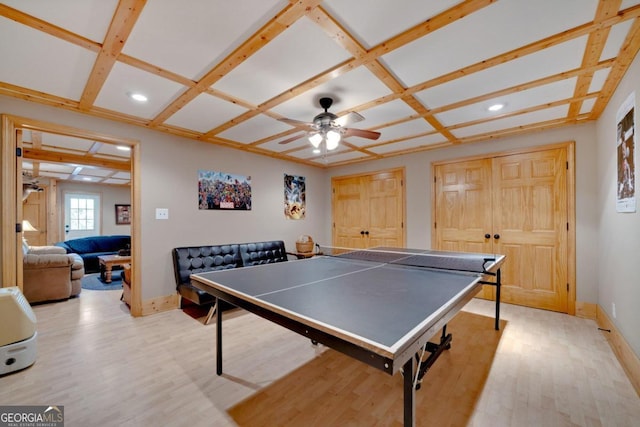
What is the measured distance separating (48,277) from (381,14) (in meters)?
5.44

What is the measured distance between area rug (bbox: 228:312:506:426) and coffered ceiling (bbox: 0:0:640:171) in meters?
2.25

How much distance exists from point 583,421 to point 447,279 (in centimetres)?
109

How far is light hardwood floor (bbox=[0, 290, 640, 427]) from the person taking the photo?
168cm

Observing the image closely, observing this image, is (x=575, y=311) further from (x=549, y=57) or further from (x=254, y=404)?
(x=254, y=404)

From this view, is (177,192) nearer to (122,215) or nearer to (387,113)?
(387,113)

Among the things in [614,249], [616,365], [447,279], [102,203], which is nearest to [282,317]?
[447,279]

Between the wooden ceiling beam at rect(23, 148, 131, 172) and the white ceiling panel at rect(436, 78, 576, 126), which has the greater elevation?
the white ceiling panel at rect(436, 78, 576, 126)

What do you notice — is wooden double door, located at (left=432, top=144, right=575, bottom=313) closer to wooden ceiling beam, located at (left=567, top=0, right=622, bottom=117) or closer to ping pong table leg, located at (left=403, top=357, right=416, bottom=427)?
wooden ceiling beam, located at (left=567, top=0, right=622, bottom=117)

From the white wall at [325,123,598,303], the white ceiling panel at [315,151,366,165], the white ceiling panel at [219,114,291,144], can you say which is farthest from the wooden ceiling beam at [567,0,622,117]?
the white ceiling panel at [315,151,366,165]

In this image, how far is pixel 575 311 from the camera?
3.36m

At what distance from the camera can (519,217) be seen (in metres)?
3.78

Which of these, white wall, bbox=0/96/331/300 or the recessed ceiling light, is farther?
white wall, bbox=0/96/331/300

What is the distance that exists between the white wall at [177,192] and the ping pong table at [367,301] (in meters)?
1.99

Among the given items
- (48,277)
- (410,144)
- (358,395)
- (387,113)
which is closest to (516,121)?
(410,144)
